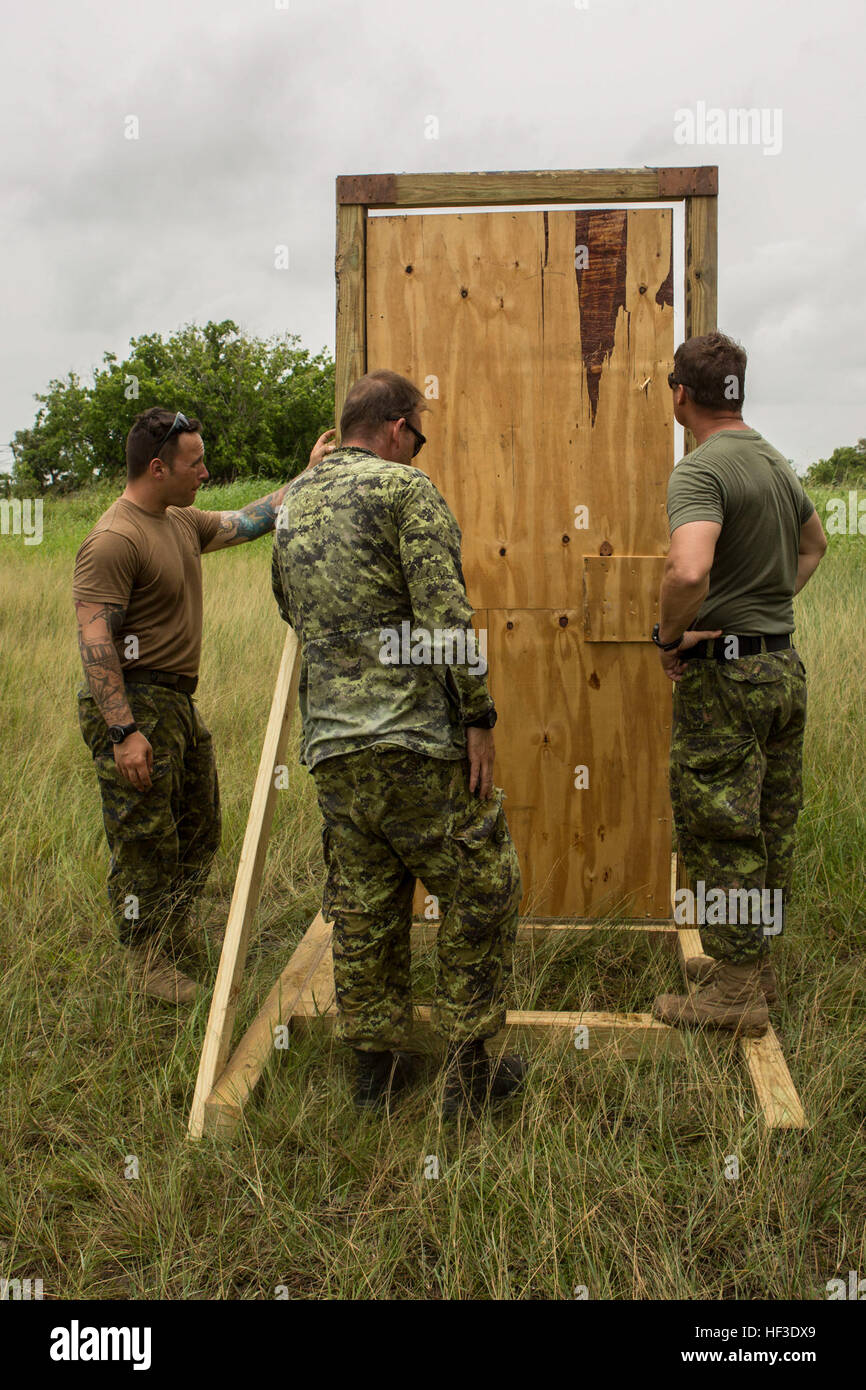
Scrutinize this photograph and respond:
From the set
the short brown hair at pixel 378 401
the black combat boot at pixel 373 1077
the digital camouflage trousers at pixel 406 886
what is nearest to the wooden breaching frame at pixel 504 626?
the black combat boot at pixel 373 1077

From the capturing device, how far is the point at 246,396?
32.5m

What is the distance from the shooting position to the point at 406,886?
293cm

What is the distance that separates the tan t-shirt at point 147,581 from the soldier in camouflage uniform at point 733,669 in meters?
1.83

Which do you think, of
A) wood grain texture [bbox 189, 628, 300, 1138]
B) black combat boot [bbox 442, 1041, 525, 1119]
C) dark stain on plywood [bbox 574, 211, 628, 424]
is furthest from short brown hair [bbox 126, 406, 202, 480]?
black combat boot [bbox 442, 1041, 525, 1119]

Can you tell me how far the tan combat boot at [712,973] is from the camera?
348cm

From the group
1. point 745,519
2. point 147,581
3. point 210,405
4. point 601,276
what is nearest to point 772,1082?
point 745,519

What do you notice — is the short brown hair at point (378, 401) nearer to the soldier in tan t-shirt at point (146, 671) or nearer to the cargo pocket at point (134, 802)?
the soldier in tan t-shirt at point (146, 671)

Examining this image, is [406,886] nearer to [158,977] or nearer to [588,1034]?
[588,1034]

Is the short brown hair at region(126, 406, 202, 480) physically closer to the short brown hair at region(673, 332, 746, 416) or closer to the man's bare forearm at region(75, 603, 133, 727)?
the man's bare forearm at region(75, 603, 133, 727)

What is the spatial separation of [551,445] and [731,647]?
1.14m

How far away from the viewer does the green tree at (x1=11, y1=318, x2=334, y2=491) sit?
3114cm

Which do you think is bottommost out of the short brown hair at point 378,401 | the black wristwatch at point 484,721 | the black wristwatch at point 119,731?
the black wristwatch at point 484,721

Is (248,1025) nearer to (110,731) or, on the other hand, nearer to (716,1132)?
(110,731)

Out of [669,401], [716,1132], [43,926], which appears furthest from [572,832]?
[43,926]
